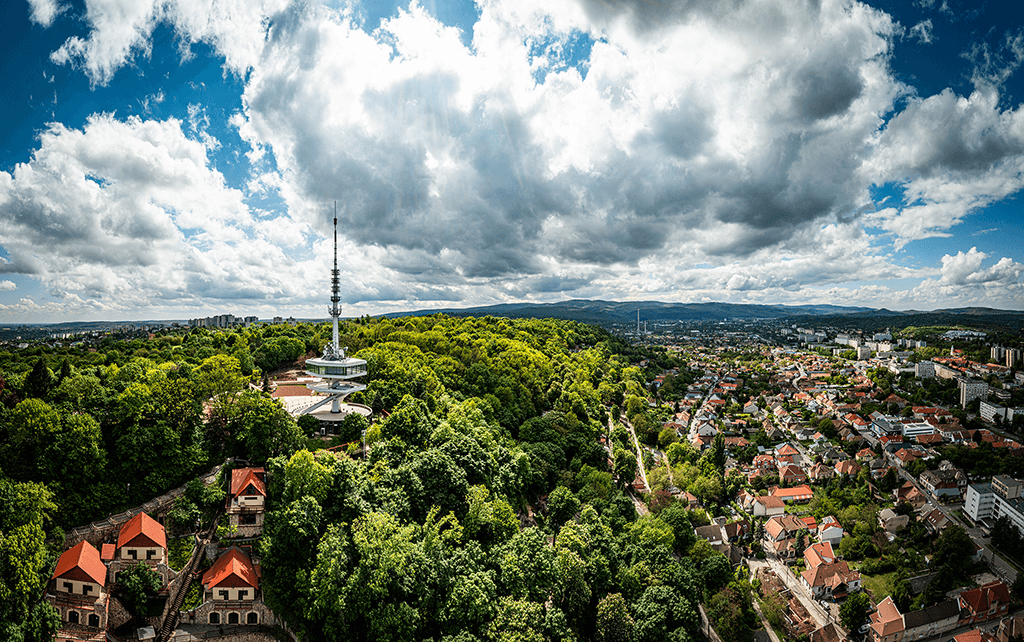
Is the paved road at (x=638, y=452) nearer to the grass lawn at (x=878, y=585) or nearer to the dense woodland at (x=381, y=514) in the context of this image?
the dense woodland at (x=381, y=514)

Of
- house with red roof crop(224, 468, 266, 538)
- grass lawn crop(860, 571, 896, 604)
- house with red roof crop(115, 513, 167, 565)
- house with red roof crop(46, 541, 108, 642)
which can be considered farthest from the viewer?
grass lawn crop(860, 571, 896, 604)

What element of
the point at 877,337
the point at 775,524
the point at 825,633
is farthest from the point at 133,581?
the point at 877,337

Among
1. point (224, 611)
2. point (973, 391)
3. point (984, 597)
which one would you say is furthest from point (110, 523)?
point (973, 391)

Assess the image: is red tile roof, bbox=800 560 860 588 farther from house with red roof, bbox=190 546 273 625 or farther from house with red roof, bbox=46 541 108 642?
house with red roof, bbox=46 541 108 642

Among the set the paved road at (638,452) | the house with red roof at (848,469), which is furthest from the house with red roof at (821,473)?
the paved road at (638,452)

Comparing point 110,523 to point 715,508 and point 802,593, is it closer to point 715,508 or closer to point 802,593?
point 802,593

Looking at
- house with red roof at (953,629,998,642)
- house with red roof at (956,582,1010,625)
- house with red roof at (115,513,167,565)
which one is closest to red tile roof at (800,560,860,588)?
Answer: house with red roof at (953,629,998,642)
